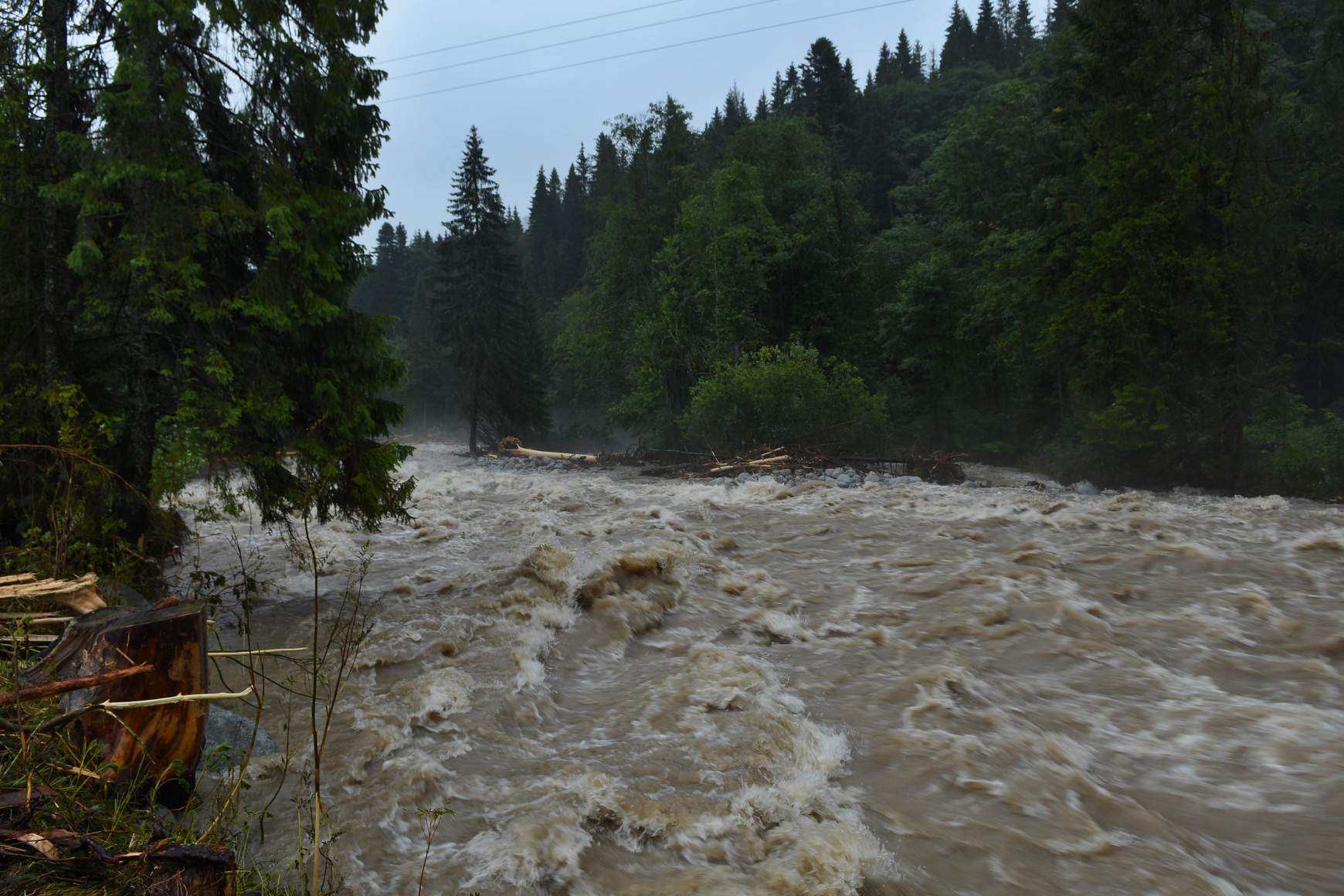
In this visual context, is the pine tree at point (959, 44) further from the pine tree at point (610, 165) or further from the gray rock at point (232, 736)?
the gray rock at point (232, 736)

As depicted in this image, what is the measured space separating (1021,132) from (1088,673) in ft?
82.2

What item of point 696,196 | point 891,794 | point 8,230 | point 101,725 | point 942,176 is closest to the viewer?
point 101,725

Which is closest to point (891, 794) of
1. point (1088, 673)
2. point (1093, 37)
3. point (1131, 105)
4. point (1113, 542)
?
point (1088, 673)

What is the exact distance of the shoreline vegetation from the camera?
459 cm

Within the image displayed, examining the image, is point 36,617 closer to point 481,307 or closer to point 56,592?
point 56,592

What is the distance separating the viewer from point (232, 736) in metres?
3.85

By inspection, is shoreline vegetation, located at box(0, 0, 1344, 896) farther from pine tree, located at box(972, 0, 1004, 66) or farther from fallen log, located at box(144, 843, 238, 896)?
Result: pine tree, located at box(972, 0, 1004, 66)

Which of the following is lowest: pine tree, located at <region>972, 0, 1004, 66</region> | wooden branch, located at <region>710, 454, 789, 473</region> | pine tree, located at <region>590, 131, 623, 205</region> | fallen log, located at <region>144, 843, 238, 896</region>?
wooden branch, located at <region>710, 454, 789, 473</region>

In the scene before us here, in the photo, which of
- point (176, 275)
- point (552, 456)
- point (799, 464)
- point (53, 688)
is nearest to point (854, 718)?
point (53, 688)

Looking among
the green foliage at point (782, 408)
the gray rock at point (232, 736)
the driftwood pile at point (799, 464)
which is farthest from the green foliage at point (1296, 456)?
the gray rock at point (232, 736)

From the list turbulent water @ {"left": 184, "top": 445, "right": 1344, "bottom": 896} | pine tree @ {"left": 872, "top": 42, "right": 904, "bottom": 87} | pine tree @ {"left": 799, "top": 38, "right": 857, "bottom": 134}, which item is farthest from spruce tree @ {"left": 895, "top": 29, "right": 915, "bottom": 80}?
turbulent water @ {"left": 184, "top": 445, "right": 1344, "bottom": 896}

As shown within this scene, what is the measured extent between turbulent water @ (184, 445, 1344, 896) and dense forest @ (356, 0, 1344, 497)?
326 cm

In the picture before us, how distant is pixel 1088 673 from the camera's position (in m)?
5.40

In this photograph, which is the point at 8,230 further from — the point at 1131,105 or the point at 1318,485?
the point at 1131,105
